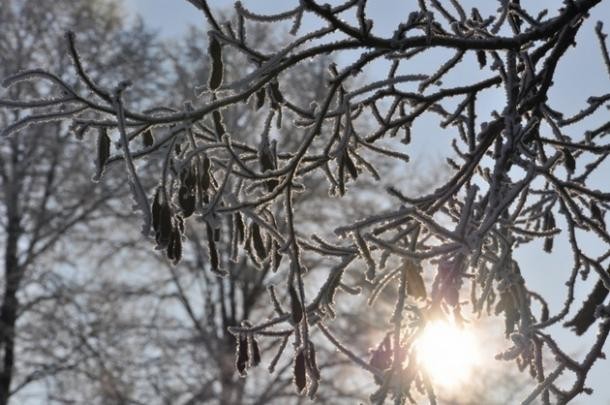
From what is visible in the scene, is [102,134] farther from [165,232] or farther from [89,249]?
[89,249]

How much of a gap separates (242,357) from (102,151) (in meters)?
0.62

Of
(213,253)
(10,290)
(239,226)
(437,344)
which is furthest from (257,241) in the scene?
(10,290)

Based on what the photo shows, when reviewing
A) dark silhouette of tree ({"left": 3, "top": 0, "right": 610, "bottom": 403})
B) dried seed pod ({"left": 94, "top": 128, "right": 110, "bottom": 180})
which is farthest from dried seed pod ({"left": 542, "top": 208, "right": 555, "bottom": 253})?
dried seed pod ({"left": 94, "top": 128, "right": 110, "bottom": 180})

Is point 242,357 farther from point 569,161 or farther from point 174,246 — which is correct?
point 569,161

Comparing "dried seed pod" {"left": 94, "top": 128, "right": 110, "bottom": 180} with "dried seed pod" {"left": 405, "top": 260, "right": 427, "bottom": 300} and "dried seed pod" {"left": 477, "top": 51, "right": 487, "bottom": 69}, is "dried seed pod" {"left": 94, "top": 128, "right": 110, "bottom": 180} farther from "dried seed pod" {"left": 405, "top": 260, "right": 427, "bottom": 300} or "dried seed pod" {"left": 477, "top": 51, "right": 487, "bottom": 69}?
"dried seed pod" {"left": 477, "top": 51, "right": 487, "bottom": 69}

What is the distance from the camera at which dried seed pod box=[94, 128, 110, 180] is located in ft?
6.70

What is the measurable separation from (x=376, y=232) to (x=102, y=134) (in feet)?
2.35

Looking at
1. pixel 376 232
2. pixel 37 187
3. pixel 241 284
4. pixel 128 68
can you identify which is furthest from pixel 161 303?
pixel 376 232

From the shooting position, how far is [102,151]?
2047 mm

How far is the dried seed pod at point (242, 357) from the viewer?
2219mm

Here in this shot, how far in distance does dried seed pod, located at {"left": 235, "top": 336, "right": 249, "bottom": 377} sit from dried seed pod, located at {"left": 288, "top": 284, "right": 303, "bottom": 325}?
0.90 ft

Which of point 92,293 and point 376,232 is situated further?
point 92,293

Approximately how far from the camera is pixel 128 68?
12047 mm

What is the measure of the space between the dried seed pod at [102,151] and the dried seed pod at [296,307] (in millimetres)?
514
